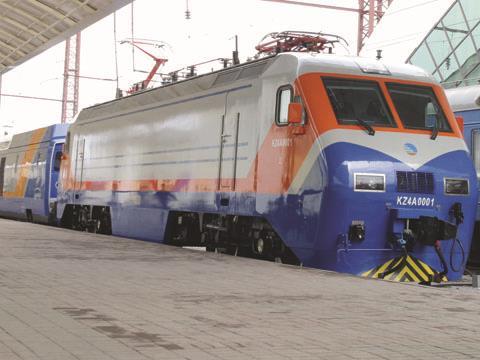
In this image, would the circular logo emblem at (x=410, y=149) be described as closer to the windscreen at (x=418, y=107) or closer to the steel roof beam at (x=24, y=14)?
the windscreen at (x=418, y=107)

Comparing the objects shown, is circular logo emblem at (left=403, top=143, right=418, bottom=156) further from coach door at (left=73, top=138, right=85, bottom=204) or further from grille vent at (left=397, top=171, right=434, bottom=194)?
coach door at (left=73, top=138, right=85, bottom=204)

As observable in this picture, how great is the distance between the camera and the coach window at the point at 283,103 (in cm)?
1223

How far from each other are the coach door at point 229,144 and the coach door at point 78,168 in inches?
323

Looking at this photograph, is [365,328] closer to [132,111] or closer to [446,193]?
[446,193]

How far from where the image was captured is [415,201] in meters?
11.7

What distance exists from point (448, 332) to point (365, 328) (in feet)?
2.24

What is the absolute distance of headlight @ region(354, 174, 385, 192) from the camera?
11.4 metres

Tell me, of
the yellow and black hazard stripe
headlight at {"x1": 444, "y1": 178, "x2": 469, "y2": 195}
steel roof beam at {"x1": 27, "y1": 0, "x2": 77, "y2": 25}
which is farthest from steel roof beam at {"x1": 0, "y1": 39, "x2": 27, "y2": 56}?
the yellow and black hazard stripe

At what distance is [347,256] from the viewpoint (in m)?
11.5

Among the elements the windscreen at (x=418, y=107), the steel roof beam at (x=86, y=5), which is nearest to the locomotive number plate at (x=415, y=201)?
the windscreen at (x=418, y=107)

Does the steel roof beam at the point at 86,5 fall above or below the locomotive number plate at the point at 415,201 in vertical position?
above

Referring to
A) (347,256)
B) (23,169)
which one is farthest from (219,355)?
(23,169)

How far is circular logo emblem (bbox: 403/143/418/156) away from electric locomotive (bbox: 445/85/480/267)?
3.60m

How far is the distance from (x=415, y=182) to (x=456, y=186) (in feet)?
2.57
